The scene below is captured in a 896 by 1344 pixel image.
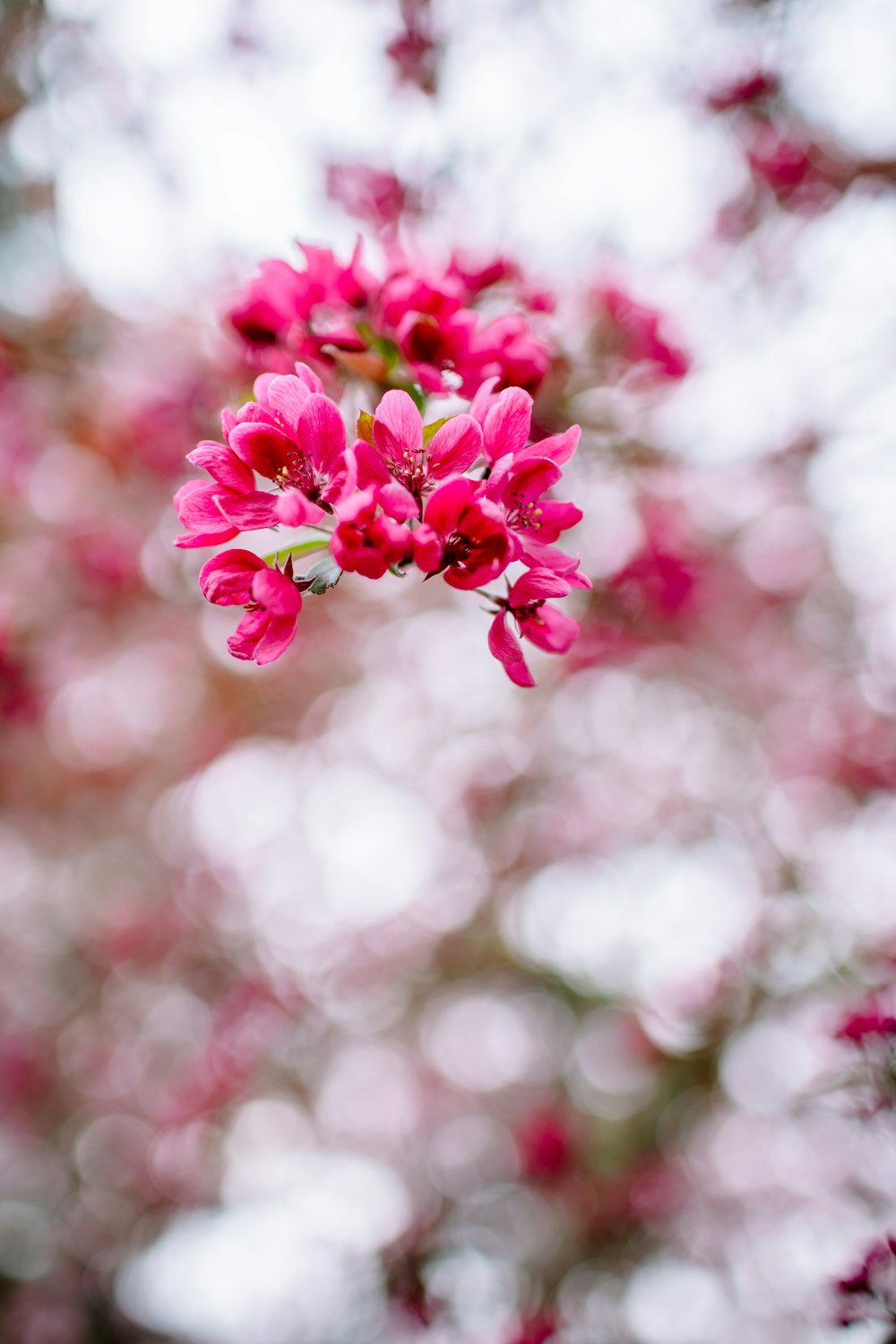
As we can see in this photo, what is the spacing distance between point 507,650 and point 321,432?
425mm

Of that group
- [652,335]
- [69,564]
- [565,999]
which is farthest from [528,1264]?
[652,335]

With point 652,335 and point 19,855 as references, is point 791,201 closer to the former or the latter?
point 652,335

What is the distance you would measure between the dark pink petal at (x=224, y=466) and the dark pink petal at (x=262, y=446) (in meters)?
0.02

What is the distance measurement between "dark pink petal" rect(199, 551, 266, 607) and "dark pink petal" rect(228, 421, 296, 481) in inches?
5.1

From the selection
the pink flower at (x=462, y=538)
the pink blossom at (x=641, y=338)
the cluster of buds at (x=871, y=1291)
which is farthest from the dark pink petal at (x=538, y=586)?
the cluster of buds at (x=871, y=1291)

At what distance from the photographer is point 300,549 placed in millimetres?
1287

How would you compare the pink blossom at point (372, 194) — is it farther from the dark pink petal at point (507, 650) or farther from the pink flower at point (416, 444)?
the dark pink petal at point (507, 650)

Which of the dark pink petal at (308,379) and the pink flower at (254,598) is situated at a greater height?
the dark pink petal at (308,379)

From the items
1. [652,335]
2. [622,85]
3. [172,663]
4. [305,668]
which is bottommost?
[172,663]

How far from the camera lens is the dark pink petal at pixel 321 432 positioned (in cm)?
123

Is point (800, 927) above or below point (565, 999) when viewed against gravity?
above

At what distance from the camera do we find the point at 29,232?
419 centimetres

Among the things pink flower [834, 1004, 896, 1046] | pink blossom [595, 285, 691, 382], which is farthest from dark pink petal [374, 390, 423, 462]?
pink flower [834, 1004, 896, 1046]

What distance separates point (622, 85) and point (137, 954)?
5.89m
